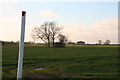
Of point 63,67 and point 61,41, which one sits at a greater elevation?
point 61,41

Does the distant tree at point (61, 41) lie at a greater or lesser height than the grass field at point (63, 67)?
greater

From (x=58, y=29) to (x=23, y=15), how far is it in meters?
97.3

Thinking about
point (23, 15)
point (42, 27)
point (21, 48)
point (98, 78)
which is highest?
point (42, 27)

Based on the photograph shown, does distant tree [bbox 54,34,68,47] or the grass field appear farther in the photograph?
distant tree [bbox 54,34,68,47]

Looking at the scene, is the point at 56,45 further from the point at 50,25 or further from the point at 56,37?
the point at 50,25

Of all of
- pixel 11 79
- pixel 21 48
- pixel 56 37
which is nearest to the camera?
pixel 21 48

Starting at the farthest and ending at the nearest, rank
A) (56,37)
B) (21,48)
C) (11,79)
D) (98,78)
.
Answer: (56,37) < (98,78) < (11,79) < (21,48)

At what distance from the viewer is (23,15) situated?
23.2 ft

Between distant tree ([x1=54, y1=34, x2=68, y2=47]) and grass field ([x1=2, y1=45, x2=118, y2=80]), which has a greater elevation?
distant tree ([x1=54, y1=34, x2=68, y2=47])

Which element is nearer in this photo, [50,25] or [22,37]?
[22,37]

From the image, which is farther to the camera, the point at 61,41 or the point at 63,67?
the point at 61,41

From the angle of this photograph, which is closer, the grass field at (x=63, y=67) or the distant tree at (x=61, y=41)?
the grass field at (x=63, y=67)

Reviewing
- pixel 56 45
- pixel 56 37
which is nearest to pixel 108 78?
pixel 56 45

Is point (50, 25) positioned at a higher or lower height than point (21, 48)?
higher
